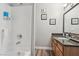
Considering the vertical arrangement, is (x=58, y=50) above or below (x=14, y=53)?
below

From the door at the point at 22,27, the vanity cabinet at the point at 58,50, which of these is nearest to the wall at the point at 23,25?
the door at the point at 22,27

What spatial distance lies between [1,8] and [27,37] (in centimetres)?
52

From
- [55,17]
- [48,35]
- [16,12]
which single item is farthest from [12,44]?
[55,17]

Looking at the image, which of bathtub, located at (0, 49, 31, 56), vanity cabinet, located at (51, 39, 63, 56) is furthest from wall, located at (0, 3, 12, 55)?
vanity cabinet, located at (51, 39, 63, 56)

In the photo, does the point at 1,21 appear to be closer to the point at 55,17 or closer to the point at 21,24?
the point at 21,24

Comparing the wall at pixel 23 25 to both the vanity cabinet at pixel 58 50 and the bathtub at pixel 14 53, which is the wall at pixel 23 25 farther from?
the vanity cabinet at pixel 58 50

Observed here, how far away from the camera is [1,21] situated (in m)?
1.50

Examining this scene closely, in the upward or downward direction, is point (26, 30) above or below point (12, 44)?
above

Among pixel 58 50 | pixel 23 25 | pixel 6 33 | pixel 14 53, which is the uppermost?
pixel 23 25

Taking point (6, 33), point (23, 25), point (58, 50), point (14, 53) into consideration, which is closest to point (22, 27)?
point (23, 25)

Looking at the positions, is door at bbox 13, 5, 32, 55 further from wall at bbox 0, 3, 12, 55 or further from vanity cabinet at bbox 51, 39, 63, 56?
vanity cabinet at bbox 51, 39, 63, 56

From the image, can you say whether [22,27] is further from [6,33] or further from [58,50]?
[58,50]

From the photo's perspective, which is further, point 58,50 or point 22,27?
point 58,50

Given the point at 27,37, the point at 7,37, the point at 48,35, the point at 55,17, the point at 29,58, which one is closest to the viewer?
the point at 29,58
